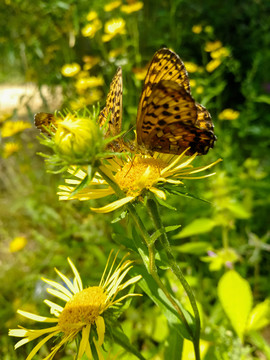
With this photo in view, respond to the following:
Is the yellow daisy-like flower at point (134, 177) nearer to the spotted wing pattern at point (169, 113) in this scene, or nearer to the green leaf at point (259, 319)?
the spotted wing pattern at point (169, 113)

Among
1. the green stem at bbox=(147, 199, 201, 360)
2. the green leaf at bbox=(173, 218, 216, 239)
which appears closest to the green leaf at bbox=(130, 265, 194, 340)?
the green stem at bbox=(147, 199, 201, 360)

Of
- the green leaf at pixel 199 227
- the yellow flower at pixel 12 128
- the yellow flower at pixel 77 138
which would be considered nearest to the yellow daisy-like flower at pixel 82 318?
the yellow flower at pixel 77 138

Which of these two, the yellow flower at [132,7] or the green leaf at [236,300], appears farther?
the yellow flower at [132,7]

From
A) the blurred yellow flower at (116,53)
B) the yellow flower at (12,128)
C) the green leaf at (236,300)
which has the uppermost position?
→ the blurred yellow flower at (116,53)

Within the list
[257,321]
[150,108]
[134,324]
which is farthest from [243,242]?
[150,108]

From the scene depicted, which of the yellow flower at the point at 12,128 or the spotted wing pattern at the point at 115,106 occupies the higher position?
the spotted wing pattern at the point at 115,106

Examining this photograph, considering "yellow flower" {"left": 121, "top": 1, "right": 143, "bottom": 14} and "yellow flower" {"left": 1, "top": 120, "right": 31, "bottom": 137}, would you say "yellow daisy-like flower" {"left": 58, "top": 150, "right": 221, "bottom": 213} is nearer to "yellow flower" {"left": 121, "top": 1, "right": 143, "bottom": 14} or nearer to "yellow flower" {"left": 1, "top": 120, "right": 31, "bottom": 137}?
"yellow flower" {"left": 1, "top": 120, "right": 31, "bottom": 137}
